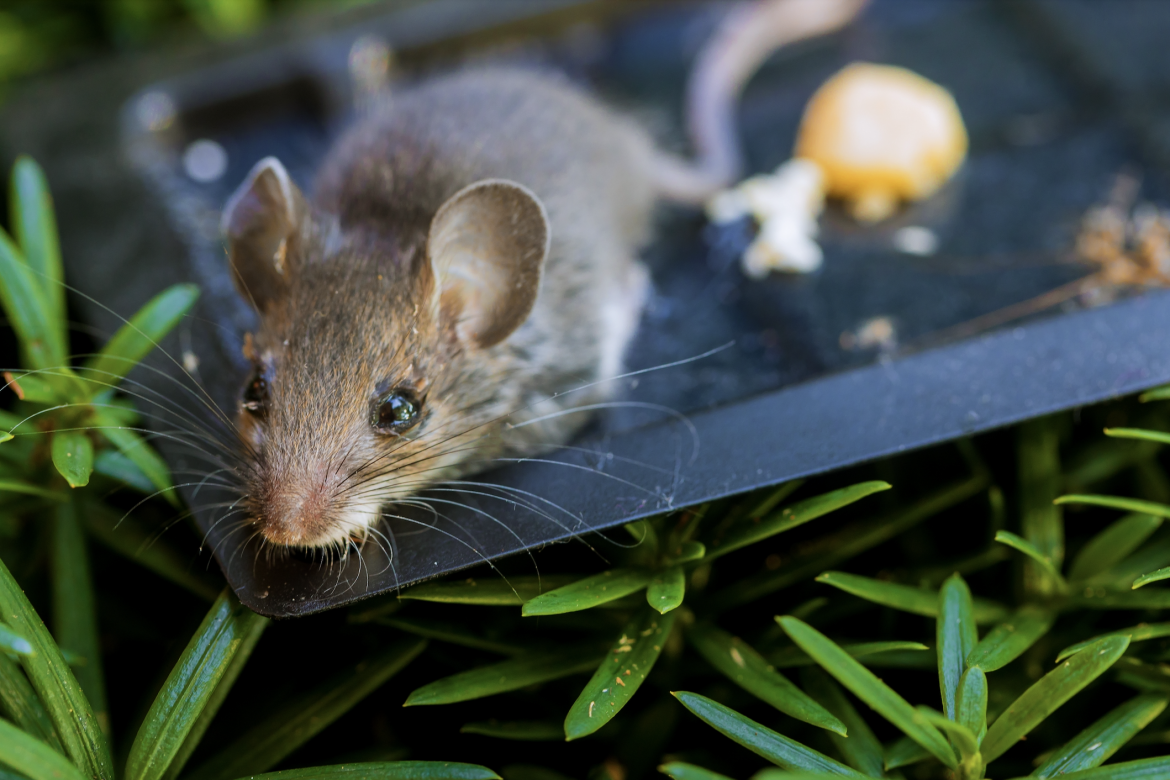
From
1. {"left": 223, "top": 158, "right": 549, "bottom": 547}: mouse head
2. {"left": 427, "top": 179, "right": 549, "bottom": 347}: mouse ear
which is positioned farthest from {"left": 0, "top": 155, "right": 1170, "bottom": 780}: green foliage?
{"left": 427, "top": 179, "right": 549, "bottom": 347}: mouse ear

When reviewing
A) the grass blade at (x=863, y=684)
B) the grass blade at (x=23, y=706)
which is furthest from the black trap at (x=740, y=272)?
the grass blade at (x=863, y=684)

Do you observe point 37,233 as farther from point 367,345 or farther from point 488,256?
point 488,256

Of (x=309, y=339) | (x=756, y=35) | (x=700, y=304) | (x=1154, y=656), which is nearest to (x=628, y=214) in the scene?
(x=700, y=304)

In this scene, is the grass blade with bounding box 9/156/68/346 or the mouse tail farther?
the mouse tail

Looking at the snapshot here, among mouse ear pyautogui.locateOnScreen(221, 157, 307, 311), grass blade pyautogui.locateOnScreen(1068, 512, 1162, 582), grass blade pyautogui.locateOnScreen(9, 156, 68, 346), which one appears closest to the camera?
grass blade pyautogui.locateOnScreen(1068, 512, 1162, 582)

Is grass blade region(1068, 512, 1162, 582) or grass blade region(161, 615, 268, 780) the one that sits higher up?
Answer: grass blade region(1068, 512, 1162, 582)

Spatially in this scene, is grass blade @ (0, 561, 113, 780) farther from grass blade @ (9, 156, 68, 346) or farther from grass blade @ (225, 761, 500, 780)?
grass blade @ (9, 156, 68, 346)
